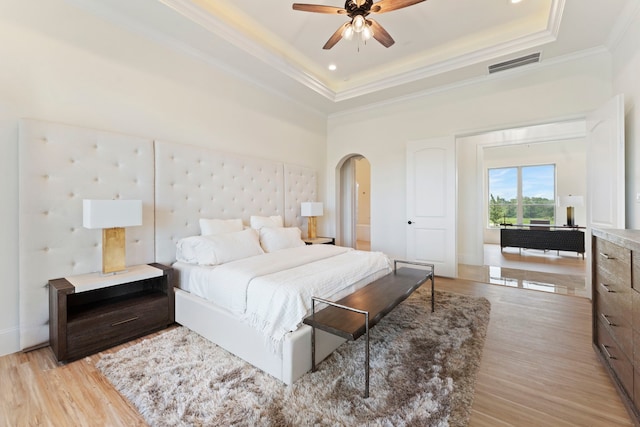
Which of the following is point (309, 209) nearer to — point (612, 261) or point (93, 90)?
point (93, 90)

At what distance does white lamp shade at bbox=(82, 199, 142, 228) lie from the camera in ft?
7.13

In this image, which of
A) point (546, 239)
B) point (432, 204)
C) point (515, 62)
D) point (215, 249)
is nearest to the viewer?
point (215, 249)

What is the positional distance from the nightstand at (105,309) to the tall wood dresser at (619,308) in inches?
128

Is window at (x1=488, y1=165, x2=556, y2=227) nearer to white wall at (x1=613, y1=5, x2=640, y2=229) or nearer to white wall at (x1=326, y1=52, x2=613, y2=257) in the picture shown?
white wall at (x1=326, y1=52, x2=613, y2=257)

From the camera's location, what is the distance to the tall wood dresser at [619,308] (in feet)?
4.64

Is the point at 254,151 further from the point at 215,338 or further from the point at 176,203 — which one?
the point at 215,338

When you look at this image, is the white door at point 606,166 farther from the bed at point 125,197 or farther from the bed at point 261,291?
the bed at point 125,197

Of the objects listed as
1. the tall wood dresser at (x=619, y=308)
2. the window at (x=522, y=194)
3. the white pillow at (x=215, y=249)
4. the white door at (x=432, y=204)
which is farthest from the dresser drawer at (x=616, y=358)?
the window at (x=522, y=194)

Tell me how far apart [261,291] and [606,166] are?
3664 millimetres

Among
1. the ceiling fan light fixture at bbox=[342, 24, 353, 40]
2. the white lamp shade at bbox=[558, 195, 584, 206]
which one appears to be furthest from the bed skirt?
the white lamp shade at bbox=[558, 195, 584, 206]

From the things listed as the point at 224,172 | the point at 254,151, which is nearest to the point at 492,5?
the point at 254,151

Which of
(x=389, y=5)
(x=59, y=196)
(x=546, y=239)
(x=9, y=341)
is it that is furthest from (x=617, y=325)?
(x=546, y=239)

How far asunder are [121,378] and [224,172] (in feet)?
7.75

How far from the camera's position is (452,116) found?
13.8ft
